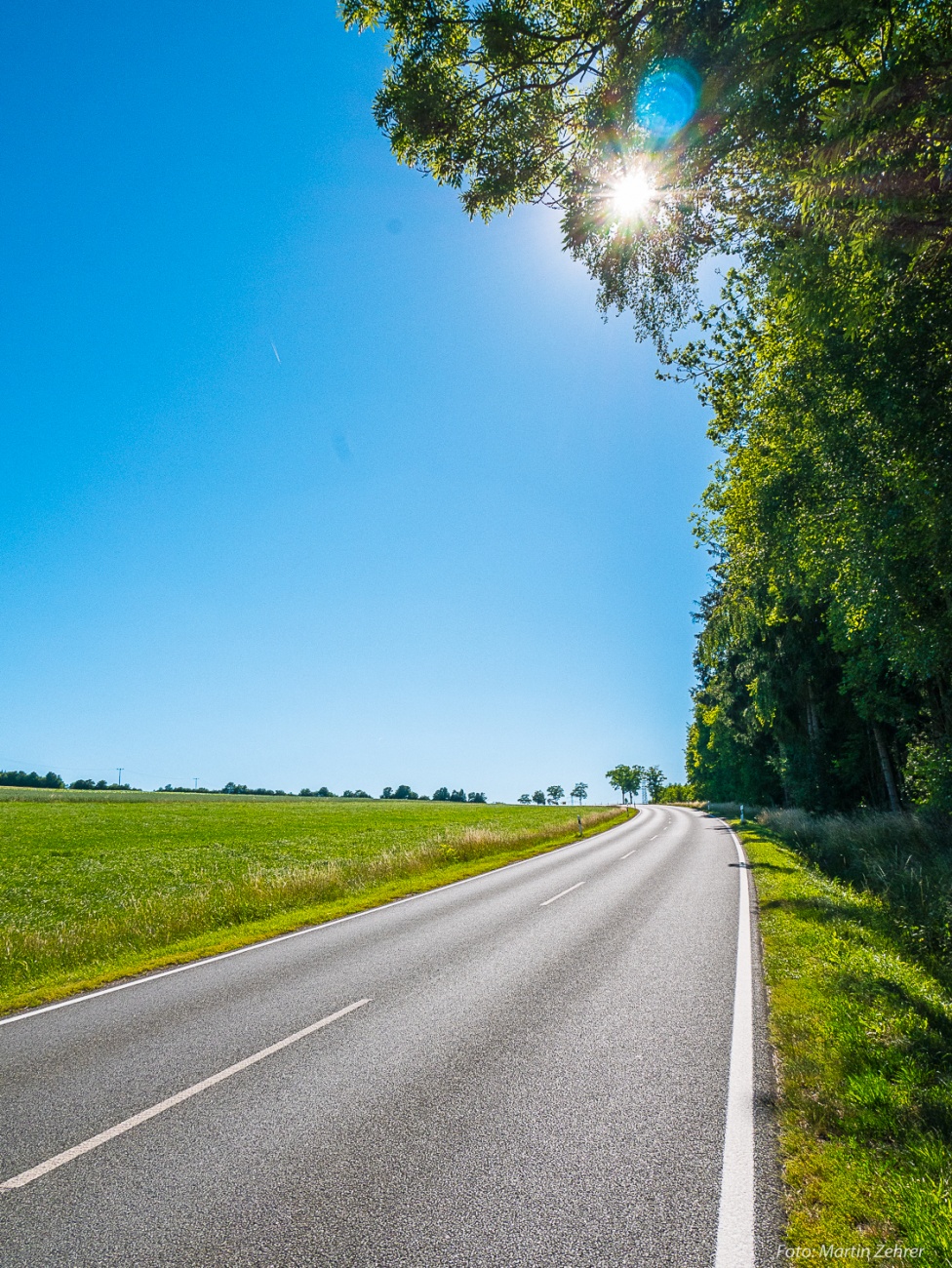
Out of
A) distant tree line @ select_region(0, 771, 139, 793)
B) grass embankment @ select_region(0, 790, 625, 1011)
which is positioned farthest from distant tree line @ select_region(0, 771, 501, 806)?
grass embankment @ select_region(0, 790, 625, 1011)

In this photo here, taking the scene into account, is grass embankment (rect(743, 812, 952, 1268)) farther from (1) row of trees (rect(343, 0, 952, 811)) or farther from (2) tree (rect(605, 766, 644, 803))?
(2) tree (rect(605, 766, 644, 803))

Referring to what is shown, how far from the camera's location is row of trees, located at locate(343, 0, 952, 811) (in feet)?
18.1

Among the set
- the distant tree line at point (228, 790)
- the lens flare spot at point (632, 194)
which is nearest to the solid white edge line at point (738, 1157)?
the lens flare spot at point (632, 194)

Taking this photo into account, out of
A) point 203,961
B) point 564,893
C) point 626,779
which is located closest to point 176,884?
point 203,961

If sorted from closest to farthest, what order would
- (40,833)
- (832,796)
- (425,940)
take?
(425,940) < (832,796) < (40,833)

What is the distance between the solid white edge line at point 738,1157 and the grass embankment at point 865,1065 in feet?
0.71

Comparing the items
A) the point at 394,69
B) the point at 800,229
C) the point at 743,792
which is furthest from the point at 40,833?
the point at 743,792

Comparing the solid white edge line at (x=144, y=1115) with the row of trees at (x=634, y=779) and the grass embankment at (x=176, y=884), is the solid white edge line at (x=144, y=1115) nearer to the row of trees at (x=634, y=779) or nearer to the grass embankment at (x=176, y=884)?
the grass embankment at (x=176, y=884)

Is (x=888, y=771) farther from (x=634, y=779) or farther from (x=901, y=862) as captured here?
(x=634, y=779)

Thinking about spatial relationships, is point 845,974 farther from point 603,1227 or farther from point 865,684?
point 865,684

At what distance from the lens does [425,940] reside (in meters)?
9.41

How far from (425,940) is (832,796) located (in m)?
22.5

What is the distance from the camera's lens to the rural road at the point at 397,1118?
9.86ft

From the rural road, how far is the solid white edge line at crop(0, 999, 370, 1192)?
0.02 meters
